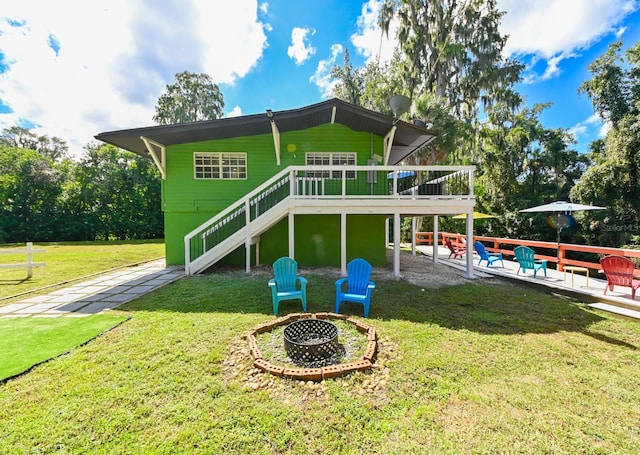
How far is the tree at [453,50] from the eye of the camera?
1716cm

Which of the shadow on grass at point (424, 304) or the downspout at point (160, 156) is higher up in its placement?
the downspout at point (160, 156)

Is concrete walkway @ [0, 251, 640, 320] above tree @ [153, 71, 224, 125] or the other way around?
the other way around

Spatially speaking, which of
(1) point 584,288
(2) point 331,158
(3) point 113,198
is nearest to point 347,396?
(1) point 584,288

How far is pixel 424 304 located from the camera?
5.32m

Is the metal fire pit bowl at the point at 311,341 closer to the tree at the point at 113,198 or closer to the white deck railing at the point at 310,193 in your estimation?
the white deck railing at the point at 310,193

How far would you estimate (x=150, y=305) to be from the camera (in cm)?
509

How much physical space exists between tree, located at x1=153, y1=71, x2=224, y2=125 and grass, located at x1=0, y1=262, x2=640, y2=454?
83.2ft

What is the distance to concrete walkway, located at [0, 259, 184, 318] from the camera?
4727mm

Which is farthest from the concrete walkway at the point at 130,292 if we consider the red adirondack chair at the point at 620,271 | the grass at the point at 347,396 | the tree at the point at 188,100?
the tree at the point at 188,100

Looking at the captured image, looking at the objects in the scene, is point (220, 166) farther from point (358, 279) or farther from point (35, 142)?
point (35, 142)

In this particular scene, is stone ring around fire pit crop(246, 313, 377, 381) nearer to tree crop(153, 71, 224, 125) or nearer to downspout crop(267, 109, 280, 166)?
downspout crop(267, 109, 280, 166)

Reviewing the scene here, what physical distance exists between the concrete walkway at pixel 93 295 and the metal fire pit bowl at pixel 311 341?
12.4 feet

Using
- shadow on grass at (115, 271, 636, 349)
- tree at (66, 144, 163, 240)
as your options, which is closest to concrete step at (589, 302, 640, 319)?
shadow on grass at (115, 271, 636, 349)

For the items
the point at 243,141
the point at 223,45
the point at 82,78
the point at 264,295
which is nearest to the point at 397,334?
the point at 264,295
